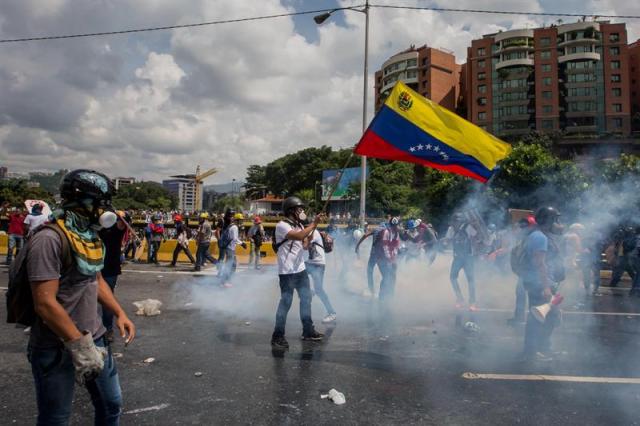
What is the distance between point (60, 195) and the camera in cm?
212

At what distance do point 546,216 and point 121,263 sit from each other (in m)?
5.16

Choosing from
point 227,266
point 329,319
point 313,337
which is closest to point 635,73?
point 227,266

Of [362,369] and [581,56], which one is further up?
[581,56]

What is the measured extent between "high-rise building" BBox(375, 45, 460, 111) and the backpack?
219ft

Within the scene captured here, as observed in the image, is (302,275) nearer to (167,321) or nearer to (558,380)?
(167,321)

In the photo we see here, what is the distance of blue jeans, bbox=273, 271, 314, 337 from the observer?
16.2 feet

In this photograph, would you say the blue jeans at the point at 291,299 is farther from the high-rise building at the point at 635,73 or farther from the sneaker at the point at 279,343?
the high-rise building at the point at 635,73

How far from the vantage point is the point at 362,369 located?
4.25 metres

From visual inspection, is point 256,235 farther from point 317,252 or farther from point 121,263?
point 121,263

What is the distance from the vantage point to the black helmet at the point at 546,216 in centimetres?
454

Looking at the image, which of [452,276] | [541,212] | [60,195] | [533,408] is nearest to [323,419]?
[533,408]

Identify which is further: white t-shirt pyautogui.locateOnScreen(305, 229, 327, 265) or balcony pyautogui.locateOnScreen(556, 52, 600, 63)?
balcony pyautogui.locateOnScreen(556, 52, 600, 63)

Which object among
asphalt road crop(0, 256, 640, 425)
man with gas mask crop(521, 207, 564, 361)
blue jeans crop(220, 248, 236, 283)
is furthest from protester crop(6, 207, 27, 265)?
man with gas mask crop(521, 207, 564, 361)

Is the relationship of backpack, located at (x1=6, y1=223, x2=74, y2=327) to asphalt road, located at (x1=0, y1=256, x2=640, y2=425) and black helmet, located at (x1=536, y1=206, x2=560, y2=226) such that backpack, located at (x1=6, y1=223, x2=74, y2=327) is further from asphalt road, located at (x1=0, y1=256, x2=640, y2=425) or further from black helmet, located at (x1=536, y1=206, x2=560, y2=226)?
black helmet, located at (x1=536, y1=206, x2=560, y2=226)
